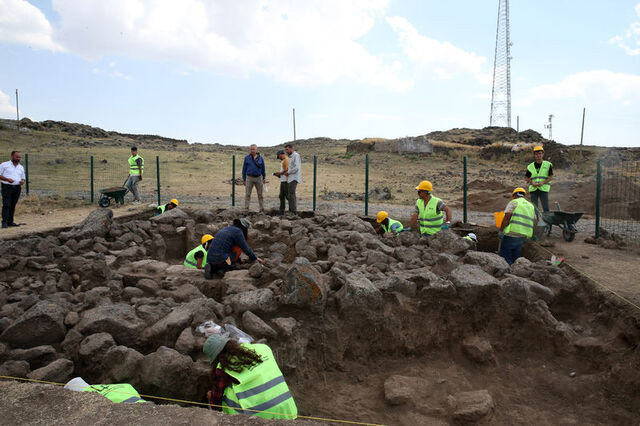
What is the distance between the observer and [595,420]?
4461mm

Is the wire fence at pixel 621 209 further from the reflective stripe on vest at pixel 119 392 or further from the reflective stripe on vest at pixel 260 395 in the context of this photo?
the reflective stripe on vest at pixel 119 392

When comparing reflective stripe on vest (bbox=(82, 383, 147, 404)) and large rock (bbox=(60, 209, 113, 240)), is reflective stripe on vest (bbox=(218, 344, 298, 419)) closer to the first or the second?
reflective stripe on vest (bbox=(82, 383, 147, 404))

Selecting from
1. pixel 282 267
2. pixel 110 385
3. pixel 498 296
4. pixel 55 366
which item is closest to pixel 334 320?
pixel 282 267

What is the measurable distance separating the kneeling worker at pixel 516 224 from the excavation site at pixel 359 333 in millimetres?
683

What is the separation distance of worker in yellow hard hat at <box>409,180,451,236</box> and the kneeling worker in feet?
3.26

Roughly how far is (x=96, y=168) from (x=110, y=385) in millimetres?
19781

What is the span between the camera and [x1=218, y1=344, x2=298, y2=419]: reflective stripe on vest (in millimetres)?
3408

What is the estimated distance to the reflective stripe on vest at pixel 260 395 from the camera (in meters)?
3.41

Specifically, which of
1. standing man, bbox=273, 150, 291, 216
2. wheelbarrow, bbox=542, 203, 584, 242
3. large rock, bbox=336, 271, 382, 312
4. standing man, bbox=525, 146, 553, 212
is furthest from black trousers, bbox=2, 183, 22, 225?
wheelbarrow, bbox=542, 203, 584, 242

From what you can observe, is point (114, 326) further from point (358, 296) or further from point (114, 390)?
point (358, 296)

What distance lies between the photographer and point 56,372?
3787 mm

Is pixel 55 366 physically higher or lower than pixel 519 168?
lower

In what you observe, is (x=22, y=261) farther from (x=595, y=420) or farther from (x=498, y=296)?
(x=595, y=420)

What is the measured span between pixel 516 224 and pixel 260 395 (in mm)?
5365
